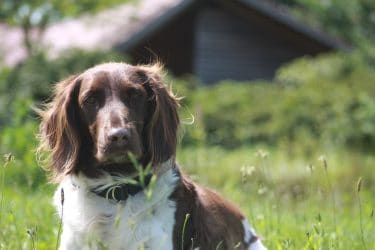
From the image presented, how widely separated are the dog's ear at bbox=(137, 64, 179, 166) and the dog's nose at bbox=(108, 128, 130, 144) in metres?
0.40

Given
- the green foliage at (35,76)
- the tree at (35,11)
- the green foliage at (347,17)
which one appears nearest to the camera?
the green foliage at (35,76)

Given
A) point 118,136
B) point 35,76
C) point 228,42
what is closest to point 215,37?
point 228,42

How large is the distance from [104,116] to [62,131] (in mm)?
466

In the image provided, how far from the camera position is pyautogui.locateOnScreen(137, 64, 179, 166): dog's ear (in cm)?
482

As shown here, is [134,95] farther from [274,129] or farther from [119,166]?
[274,129]

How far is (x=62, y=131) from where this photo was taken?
4.96m

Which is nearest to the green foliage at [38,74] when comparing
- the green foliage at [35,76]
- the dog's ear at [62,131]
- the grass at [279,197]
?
the green foliage at [35,76]

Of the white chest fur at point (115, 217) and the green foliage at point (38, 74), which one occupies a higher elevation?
the white chest fur at point (115, 217)

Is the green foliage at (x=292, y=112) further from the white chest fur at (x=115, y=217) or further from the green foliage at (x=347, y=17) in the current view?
the green foliage at (x=347, y=17)

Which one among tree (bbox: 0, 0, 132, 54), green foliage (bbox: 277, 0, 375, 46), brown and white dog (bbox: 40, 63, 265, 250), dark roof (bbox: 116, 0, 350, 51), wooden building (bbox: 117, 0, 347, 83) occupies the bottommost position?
green foliage (bbox: 277, 0, 375, 46)

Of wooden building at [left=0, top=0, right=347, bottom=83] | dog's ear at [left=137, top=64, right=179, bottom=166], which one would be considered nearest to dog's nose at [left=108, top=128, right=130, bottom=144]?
dog's ear at [left=137, top=64, right=179, bottom=166]

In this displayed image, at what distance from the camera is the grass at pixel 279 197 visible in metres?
5.35

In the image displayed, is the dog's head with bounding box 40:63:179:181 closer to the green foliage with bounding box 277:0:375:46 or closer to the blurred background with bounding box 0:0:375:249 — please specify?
the blurred background with bounding box 0:0:375:249

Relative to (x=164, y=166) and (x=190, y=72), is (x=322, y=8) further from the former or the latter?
(x=164, y=166)
